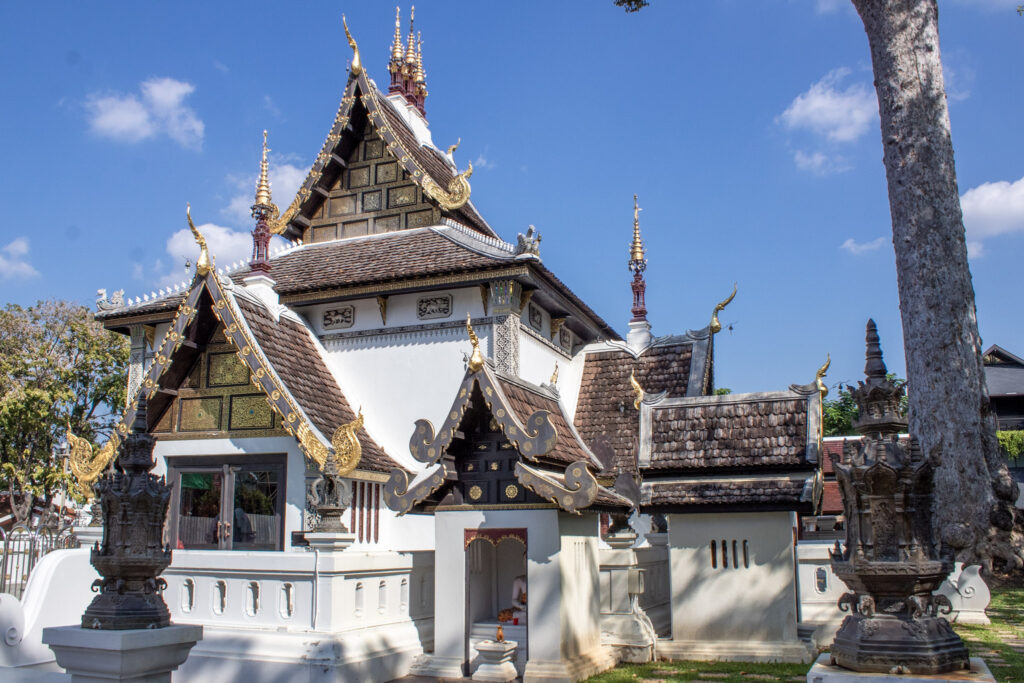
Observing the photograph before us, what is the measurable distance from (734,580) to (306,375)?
7070 millimetres

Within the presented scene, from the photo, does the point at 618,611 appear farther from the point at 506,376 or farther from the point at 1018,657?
the point at 1018,657

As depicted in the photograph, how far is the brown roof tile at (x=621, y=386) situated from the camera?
15.0 meters

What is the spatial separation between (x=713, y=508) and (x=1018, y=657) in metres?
3.78

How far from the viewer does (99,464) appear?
13.0 m

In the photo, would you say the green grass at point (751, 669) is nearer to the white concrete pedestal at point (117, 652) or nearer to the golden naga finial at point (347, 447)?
the golden naga finial at point (347, 447)

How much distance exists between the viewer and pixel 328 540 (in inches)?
349

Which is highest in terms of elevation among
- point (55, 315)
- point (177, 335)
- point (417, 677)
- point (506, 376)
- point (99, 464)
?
point (55, 315)

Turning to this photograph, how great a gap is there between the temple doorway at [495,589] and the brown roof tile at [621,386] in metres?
3.64

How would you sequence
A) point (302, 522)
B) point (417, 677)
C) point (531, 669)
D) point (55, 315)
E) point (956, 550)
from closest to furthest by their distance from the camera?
1. point (956, 550)
2. point (531, 669)
3. point (417, 677)
4. point (302, 522)
5. point (55, 315)

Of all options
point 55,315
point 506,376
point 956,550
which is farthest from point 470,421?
point 55,315

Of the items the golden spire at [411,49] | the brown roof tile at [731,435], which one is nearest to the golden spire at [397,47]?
the golden spire at [411,49]

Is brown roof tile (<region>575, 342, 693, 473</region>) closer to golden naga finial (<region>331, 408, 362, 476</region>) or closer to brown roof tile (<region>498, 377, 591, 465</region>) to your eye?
brown roof tile (<region>498, 377, 591, 465</region>)

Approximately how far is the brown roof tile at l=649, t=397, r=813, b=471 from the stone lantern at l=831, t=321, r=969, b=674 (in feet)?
A: 16.8

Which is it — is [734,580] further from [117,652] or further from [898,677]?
[117,652]
